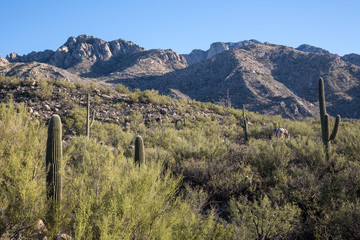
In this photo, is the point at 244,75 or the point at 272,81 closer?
the point at 272,81

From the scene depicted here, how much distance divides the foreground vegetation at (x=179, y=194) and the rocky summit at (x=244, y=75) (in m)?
33.8

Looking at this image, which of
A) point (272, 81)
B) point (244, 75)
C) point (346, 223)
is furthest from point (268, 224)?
point (272, 81)

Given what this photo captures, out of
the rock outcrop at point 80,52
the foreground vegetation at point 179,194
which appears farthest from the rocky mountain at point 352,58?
the foreground vegetation at point 179,194

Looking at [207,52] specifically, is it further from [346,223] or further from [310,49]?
[346,223]

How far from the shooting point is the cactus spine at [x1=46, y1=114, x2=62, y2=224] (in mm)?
3958

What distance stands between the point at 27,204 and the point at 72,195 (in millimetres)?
812

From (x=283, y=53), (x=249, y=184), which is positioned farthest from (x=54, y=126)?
(x=283, y=53)

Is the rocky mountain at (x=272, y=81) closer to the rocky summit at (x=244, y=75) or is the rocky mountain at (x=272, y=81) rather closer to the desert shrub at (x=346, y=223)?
the rocky summit at (x=244, y=75)

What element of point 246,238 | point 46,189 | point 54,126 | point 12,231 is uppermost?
point 54,126

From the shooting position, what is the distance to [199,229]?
425cm

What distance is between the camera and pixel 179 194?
5.96 m

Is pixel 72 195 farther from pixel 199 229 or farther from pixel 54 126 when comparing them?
pixel 199 229

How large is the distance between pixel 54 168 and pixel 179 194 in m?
3.03

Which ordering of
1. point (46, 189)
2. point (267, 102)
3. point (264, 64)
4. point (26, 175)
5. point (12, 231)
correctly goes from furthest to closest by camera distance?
1. point (264, 64)
2. point (267, 102)
3. point (46, 189)
4. point (26, 175)
5. point (12, 231)
